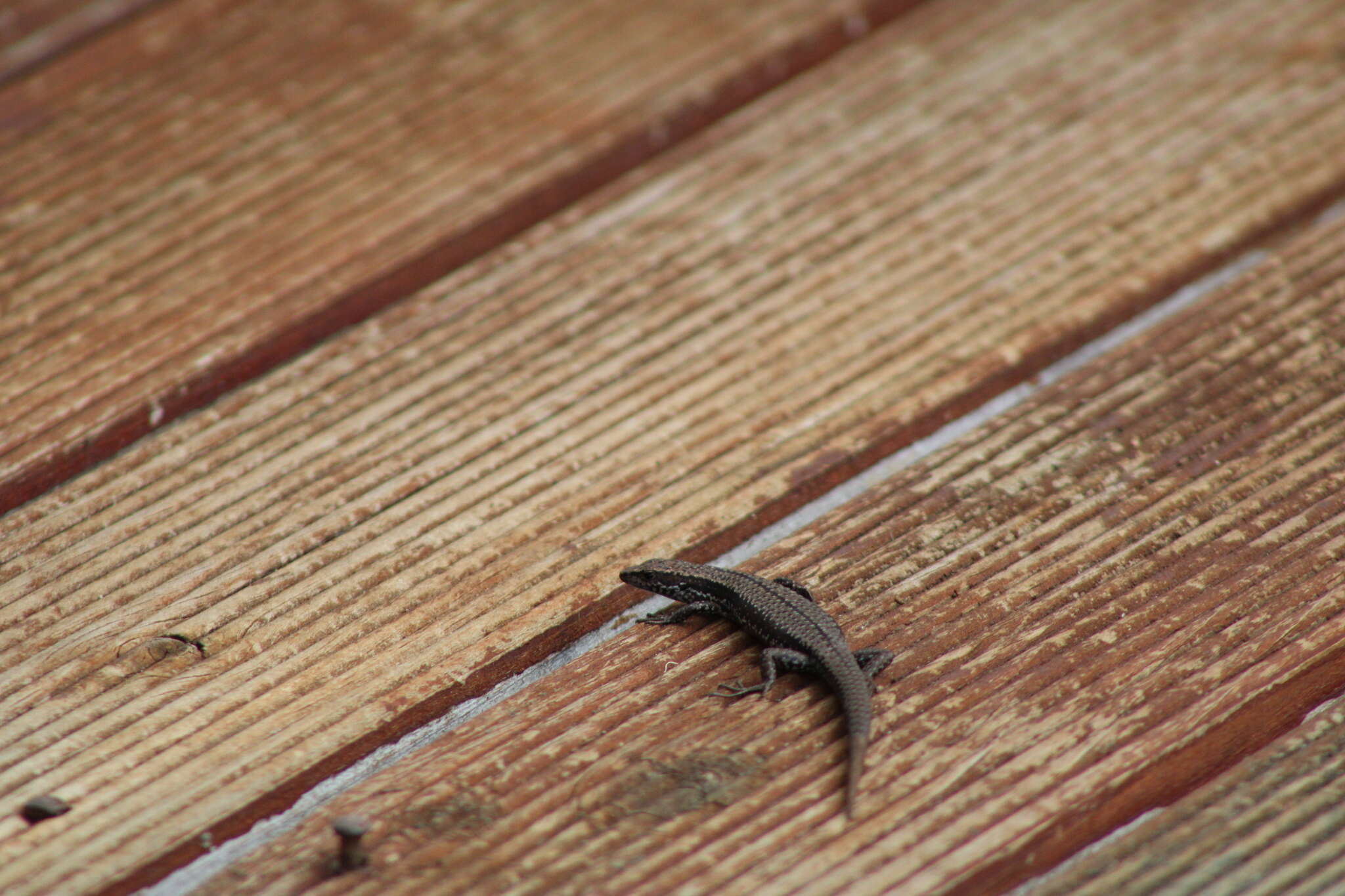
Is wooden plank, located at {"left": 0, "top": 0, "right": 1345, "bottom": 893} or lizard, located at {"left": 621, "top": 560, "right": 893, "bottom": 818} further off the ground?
wooden plank, located at {"left": 0, "top": 0, "right": 1345, "bottom": 893}

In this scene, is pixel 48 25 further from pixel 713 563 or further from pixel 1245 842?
pixel 1245 842

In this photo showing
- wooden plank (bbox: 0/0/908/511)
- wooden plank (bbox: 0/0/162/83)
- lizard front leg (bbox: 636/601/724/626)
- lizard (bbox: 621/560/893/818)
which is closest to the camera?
lizard (bbox: 621/560/893/818)

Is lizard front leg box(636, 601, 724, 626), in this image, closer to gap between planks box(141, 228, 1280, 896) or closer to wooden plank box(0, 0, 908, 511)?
gap between planks box(141, 228, 1280, 896)

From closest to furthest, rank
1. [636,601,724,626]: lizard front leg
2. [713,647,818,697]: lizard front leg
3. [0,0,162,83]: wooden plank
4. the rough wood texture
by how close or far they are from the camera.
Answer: the rough wood texture < [713,647,818,697]: lizard front leg < [636,601,724,626]: lizard front leg < [0,0,162,83]: wooden plank

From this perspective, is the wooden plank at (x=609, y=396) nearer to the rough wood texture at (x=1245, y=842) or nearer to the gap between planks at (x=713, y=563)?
the gap between planks at (x=713, y=563)

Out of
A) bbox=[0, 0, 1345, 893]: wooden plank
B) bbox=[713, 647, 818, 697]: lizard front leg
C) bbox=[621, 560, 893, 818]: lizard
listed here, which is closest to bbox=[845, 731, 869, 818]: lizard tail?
bbox=[621, 560, 893, 818]: lizard

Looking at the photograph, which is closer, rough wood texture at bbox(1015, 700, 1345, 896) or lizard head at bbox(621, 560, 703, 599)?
rough wood texture at bbox(1015, 700, 1345, 896)

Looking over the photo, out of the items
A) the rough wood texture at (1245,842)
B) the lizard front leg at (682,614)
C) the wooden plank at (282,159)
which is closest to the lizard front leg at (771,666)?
the lizard front leg at (682,614)

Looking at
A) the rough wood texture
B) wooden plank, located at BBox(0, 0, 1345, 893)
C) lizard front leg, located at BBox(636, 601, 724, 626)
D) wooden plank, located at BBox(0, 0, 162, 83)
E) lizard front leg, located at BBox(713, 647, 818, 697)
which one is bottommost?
the rough wood texture

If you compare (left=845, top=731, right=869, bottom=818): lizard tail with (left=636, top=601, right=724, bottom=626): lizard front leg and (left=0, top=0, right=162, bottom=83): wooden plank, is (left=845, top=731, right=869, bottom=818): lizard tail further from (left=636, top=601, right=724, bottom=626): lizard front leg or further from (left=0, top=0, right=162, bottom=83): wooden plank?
(left=0, top=0, right=162, bottom=83): wooden plank
